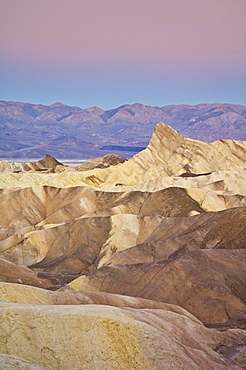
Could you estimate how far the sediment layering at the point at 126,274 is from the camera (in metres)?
11.2

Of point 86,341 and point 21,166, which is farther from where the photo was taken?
point 21,166

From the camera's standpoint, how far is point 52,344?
36.3ft

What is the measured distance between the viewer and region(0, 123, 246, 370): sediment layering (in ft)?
36.9

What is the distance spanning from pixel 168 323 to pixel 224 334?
3380 millimetres

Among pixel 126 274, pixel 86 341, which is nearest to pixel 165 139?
pixel 126 274

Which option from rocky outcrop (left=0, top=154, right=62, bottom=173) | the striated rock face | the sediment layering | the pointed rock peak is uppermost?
the pointed rock peak

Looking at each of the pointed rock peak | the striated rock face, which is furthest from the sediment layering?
the pointed rock peak

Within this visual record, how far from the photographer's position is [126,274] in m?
26.2

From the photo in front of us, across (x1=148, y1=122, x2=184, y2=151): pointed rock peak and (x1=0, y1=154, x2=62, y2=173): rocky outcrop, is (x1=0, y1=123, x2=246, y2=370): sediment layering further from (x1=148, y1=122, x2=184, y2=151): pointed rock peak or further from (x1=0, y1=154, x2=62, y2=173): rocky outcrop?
(x1=0, y1=154, x2=62, y2=173): rocky outcrop

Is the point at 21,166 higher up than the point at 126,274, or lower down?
lower down

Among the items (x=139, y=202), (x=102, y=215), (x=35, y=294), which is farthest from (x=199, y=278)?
(x=139, y=202)

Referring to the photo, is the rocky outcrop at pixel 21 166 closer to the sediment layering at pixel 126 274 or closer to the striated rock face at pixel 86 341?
the sediment layering at pixel 126 274

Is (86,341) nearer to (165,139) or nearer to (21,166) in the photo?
(165,139)

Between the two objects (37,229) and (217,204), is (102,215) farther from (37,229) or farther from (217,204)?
(217,204)
